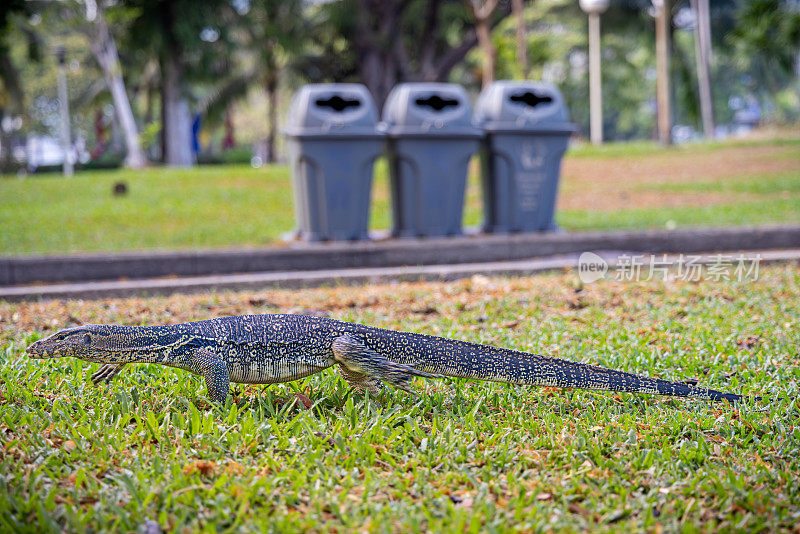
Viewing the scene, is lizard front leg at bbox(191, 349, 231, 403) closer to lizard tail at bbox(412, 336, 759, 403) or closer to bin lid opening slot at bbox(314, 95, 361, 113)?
lizard tail at bbox(412, 336, 759, 403)

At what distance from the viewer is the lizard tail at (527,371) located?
3.25 metres

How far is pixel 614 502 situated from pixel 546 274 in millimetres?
4474

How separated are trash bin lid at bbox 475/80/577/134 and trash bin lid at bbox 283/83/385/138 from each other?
137 centimetres

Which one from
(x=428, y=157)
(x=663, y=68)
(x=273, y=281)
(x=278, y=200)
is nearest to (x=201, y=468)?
(x=273, y=281)

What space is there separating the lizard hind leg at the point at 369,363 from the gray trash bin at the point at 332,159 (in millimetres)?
5325

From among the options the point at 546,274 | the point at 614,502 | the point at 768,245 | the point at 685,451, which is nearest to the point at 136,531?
the point at 614,502

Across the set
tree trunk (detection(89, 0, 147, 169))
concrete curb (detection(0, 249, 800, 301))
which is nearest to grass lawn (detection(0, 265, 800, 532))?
concrete curb (detection(0, 249, 800, 301))

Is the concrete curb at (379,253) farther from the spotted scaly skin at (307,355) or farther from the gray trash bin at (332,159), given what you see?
the spotted scaly skin at (307,355)

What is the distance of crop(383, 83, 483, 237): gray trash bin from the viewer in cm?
853

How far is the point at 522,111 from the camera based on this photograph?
28.8 ft

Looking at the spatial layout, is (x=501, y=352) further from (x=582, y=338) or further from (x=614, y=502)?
(x=582, y=338)

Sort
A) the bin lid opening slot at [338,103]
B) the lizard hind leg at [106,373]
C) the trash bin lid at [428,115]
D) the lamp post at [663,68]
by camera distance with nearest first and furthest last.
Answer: the lizard hind leg at [106,373], the trash bin lid at [428,115], the bin lid opening slot at [338,103], the lamp post at [663,68]

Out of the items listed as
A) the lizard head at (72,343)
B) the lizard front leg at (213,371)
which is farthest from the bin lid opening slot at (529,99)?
the lizard head at (72,343)

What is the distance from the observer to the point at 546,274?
698 cm
